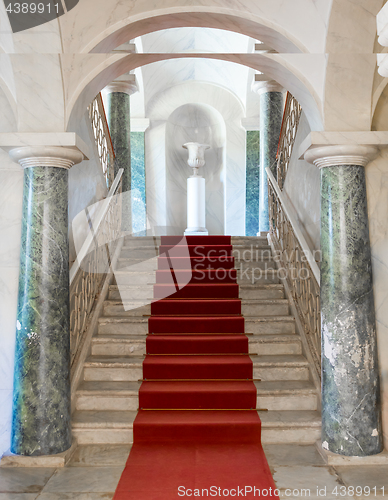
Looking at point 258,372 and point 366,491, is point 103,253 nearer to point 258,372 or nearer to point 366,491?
point 258,372

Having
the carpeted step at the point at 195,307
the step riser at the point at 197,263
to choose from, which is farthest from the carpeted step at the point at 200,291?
the step riser at the point at 197,263

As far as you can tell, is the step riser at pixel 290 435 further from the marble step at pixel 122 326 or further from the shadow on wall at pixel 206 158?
the shadow on wall at pixel 206 158

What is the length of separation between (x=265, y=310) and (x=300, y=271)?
637 mm

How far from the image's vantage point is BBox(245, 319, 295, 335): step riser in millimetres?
5016

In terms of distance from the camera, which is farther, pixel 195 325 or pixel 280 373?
pixel 195 325

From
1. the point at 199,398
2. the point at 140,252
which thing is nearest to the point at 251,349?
the point at 199,398

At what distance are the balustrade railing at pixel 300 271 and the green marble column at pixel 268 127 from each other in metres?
1.34

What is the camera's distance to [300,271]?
5.05 m

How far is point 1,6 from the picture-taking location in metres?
3.46

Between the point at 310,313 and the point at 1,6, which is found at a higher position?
the point at 1,6

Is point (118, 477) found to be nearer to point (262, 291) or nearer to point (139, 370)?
point (139, 370)

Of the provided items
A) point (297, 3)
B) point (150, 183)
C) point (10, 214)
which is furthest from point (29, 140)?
point (150, 183)

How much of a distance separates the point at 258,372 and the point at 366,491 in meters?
1.54

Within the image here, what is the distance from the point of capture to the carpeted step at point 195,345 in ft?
15.7
